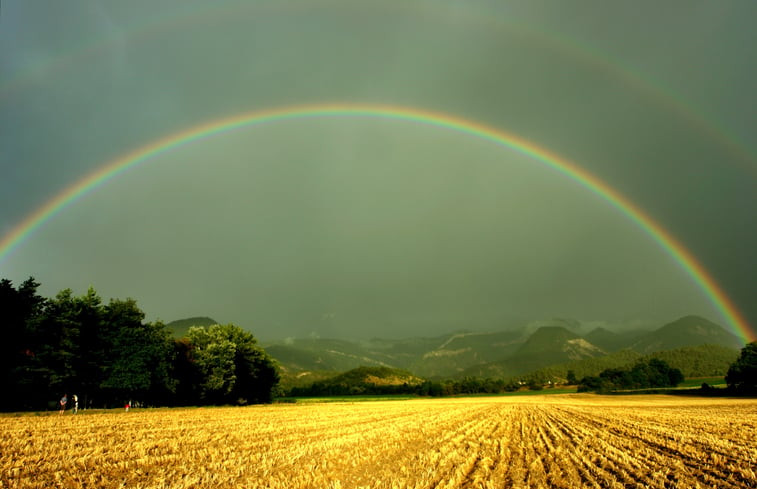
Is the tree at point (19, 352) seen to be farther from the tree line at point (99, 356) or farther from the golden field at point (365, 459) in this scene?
the golden field at point (365, 459)

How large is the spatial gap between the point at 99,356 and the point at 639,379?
205 meters

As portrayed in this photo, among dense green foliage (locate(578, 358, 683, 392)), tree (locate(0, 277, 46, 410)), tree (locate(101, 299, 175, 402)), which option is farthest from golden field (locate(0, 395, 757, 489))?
dense green foliage (locate(578, 358, 683, 392))

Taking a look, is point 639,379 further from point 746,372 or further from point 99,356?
point 99,356

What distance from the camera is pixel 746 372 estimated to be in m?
Answer: 96.6

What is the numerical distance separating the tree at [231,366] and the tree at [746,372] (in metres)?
112

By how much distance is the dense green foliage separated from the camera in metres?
174

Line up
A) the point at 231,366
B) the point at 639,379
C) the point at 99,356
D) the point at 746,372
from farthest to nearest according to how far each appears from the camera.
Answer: the point at 639,379 → the point at 746,372 → the point at 231,366 → the point at 99,356

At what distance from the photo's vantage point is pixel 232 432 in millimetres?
25750

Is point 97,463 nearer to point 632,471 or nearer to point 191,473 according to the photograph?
point 191,473

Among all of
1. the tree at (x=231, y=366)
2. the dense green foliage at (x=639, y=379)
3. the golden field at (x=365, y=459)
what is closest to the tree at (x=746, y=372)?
the dense green foliage at (x=639, y=379)

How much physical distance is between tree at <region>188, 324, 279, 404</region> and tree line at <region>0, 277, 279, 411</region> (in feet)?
0.57

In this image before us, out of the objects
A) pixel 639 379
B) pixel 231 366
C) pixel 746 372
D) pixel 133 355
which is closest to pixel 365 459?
pixel 133 355

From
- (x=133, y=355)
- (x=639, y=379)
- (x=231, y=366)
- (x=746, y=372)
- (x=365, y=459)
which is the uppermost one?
(x=133, y=355)

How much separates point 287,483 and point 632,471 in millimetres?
12247
